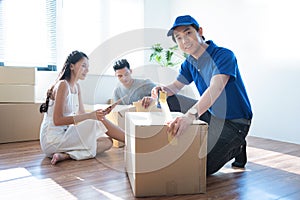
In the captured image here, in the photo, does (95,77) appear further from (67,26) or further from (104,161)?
(104,161)

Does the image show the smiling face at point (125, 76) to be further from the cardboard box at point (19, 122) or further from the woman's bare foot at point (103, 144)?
the cardboard box at point (19, 122)

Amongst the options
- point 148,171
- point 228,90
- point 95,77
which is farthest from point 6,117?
point 228,90

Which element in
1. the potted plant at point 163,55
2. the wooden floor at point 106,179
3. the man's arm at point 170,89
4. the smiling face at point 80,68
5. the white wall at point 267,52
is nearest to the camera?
the wooden floor at point 106,179

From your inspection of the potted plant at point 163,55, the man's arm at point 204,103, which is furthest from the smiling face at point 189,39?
the potted plant at point 163,55

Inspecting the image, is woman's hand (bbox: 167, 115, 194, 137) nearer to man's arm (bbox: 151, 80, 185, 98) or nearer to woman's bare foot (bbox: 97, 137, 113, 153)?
man's arm (bbox: 151, 80, 185, 98)

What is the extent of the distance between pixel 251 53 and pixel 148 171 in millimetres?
2055

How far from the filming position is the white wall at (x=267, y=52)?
249cm

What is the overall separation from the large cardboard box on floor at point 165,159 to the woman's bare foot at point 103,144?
0.78 m

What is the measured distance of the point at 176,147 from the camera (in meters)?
1.20

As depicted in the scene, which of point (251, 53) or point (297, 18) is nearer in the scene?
point (297, 18)

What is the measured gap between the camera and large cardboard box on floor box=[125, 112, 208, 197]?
1173 millimetres

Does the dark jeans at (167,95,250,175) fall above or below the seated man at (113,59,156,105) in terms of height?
below

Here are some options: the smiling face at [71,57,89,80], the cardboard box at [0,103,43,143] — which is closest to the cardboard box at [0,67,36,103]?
the cardboard box at [0,103,43,143]

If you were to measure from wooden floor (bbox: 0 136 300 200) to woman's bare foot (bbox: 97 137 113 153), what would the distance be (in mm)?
41
